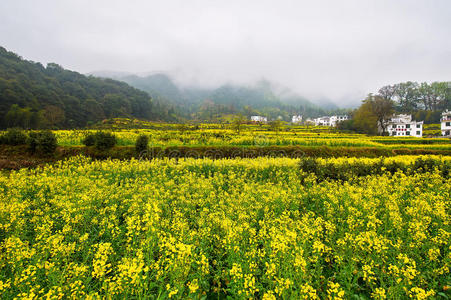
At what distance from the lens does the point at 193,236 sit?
3.70 m

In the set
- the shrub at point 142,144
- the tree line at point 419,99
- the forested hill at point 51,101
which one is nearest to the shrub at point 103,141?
the shrub at point 142,144

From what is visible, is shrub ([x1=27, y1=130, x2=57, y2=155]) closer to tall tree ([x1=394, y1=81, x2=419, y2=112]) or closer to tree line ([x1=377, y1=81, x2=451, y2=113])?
tree line ([x1=377, y1=81, x2=451, y2=113])

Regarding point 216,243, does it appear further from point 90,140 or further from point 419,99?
point 419,99

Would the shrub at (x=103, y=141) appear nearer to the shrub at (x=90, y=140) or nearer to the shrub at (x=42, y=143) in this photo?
the shrub at (x=90, y=140)

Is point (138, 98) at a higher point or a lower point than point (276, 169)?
higher

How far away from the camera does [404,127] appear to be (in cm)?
5981

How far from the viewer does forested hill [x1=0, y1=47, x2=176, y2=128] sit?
4184 cm

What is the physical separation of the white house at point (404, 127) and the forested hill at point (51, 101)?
90743 mm

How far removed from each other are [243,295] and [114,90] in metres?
113

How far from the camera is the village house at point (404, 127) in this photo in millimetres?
57403

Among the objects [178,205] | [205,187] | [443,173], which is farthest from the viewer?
[443,173]

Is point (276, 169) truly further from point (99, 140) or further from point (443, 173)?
point (99, 140)

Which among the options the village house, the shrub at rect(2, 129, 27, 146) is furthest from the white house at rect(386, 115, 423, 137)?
the shrub at rect(2, 129, 27, 146)

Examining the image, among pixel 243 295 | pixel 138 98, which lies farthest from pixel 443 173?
pixel 138 98
